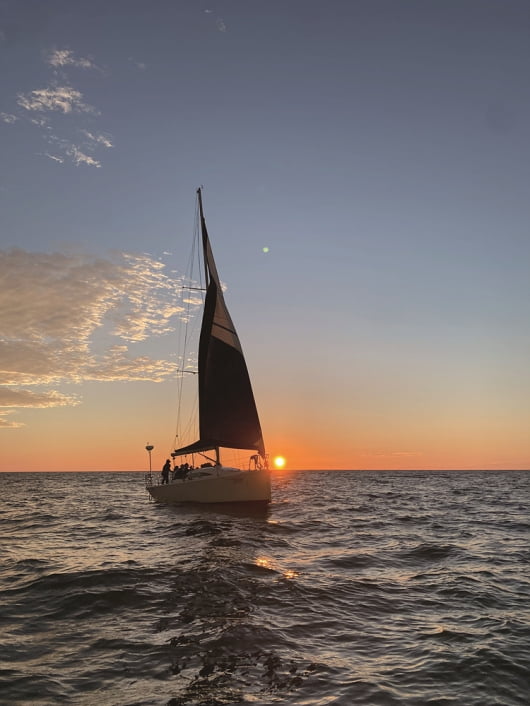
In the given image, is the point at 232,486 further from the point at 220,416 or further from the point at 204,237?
the point at 204,237

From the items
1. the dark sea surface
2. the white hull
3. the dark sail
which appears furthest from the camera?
the dark sail

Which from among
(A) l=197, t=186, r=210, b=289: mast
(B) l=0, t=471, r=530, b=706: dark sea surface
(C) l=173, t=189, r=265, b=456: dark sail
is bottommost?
(B) l=0, t=471, r=530, b=706: dark sea surface

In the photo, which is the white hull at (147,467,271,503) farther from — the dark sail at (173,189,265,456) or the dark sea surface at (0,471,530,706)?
the dark sea surface at (0,471,530,706)

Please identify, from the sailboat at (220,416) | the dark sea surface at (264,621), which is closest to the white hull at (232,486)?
the sailboat at (220,416)

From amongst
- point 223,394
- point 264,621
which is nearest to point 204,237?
point 223,394

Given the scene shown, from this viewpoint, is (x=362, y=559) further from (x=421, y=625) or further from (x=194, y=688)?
(x=194, y=688)

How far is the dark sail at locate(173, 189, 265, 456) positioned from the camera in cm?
2892

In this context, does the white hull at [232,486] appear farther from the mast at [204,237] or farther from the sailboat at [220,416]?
the mast at [204,237]

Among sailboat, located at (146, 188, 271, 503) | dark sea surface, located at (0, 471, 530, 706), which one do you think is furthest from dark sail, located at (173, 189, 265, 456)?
dark sea surface, located at (0, 471, 530, 706)

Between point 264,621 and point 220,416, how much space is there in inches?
810

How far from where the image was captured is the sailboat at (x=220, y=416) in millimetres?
27219

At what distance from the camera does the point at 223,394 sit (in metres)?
29.2

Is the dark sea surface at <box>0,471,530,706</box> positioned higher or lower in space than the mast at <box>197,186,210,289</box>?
lower

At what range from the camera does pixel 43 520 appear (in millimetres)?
24828
